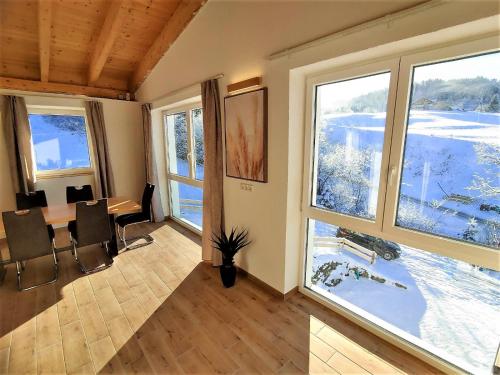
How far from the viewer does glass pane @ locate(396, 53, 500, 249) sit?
135cm

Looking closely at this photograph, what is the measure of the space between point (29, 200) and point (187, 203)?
219cm

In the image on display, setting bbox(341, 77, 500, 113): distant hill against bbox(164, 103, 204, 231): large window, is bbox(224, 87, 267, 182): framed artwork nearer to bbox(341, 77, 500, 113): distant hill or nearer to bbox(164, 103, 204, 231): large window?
bbox(341, 77, 500, 113): distant hill

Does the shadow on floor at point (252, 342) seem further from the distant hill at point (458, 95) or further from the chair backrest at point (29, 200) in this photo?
the chair backrest at point (29, 200)

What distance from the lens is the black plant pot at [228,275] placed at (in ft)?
8.29

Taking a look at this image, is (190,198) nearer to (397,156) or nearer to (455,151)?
(397,156)

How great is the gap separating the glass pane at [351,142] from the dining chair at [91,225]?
97.1 inches

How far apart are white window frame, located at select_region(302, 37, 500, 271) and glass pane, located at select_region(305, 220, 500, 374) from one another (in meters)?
0.15

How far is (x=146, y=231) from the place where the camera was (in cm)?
415

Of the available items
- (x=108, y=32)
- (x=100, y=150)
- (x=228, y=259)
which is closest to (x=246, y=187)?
(x=228, y=259)

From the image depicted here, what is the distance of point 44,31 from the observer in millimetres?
2896

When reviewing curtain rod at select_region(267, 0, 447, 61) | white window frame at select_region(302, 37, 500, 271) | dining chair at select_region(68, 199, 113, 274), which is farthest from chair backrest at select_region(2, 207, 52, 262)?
white window frame at select_region(302, 37, 500, 271)

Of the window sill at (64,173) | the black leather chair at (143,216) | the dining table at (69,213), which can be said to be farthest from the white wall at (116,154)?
the black leather chair at (143,216)

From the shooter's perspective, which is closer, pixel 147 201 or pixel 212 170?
pixel 212 170

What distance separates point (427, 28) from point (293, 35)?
92 cm
